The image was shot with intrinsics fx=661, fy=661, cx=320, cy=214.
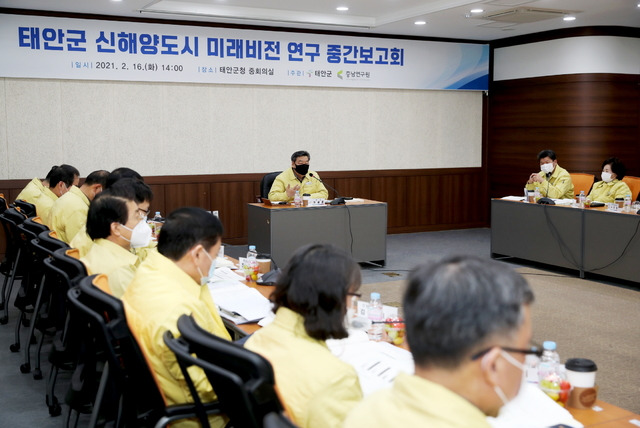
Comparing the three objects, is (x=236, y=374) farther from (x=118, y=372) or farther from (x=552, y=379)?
(x=552, y=379)

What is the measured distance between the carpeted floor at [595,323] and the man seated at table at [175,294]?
7.43 ft

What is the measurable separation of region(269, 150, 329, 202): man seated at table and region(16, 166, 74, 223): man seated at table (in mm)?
2166

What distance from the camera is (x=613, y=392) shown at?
12.5ft

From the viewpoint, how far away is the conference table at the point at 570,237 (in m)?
6.35

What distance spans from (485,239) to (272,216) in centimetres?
390

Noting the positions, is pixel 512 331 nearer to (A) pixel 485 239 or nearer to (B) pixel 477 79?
(A) pixel 485 239

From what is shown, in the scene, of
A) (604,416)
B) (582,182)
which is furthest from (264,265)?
(582,182)

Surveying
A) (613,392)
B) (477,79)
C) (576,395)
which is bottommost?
(613,392)

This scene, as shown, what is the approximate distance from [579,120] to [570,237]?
268 centimetres

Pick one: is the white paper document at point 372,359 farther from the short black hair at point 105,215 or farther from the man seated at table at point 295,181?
the man seated at table at point 295,181

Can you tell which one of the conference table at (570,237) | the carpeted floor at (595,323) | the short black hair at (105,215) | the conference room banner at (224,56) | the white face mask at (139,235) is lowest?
the carpeted floor at (595,323)

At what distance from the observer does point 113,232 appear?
10.6 ft

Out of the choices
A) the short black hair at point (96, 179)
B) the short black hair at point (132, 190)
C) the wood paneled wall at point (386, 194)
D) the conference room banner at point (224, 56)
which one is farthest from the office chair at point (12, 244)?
the conference room banner at point (224, 56)

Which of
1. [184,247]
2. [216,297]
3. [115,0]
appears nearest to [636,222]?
[216,297]
